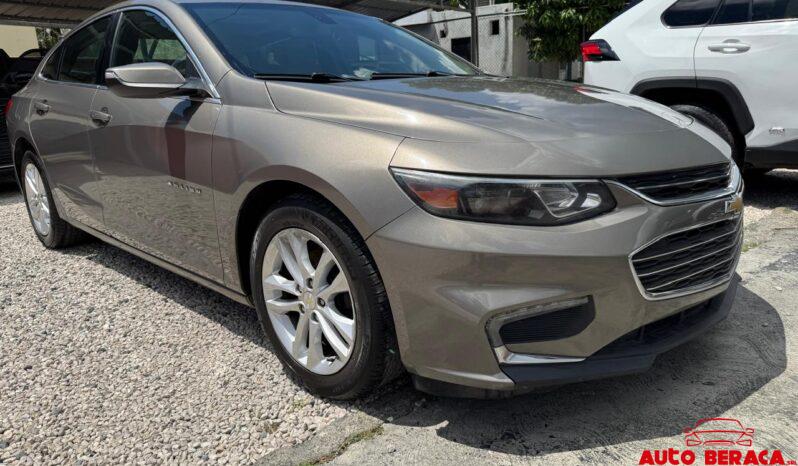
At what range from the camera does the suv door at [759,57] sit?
14.7 feet

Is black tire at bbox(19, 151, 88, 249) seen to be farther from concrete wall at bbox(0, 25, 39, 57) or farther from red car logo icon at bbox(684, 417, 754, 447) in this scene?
concrete wall at bbox(0, 25, 39, 57)

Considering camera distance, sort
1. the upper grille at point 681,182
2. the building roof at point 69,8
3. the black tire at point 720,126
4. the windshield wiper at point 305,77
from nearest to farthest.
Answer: the upper grille at point 681,182 < the windshield wiper at point 305,77 < the black tire at point 720,126 < the building roof at point 69,8

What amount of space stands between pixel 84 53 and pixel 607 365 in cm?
350

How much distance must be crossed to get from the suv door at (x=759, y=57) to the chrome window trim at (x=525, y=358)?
356 centimetres

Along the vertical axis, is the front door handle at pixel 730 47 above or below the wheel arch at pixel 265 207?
above

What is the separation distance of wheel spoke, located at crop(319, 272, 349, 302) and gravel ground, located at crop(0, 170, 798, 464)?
1.43 ft

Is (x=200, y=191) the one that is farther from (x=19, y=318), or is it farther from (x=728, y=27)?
(x=728, y=27)

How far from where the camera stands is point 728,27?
472cm

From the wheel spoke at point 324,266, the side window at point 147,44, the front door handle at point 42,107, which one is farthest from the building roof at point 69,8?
the wheel spoke at point 324,266

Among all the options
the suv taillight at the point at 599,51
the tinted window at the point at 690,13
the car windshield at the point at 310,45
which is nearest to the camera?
the car windshield at the point at 310,45

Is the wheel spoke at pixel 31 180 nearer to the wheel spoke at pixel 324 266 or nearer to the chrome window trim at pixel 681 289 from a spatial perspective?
the wheel spoke at pixel 324 266

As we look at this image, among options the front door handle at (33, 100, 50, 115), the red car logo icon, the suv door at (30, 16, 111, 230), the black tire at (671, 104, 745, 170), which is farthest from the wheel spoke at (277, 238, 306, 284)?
the black tire at (671, 104, 745, 170)

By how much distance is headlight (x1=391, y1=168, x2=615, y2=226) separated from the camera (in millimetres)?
1879

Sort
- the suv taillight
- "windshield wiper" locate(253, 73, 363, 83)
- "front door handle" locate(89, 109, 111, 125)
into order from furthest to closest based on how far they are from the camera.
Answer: the suv taillight → "front door handle" locate(89, 109, 111, 125) → "windshield wiper" locate(253, 73, 363, 83)
